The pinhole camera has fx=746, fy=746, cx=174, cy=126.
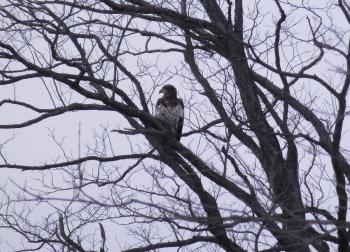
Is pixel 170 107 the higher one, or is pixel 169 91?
pixel 169 91

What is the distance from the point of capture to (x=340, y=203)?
16.5 feet

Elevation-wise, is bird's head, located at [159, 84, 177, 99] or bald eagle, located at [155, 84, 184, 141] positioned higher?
bird's head, located at [159, 84, 177, 99]

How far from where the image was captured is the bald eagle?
32.1ft

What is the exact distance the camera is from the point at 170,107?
989 cm

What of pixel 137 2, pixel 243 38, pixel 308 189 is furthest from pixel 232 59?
pixel 308 189

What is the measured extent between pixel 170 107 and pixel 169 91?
0.71ft

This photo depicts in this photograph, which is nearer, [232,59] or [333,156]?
[333,156]

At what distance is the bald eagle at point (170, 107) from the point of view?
9.77m

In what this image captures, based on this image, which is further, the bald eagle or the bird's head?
the bird's head

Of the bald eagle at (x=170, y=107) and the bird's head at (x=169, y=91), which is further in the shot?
the bird's head at (x=169, y=91)

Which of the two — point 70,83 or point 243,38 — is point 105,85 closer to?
point 70,83

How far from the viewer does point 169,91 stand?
992 centimetres

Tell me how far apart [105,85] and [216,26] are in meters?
1.45

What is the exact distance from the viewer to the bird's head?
990 cm
